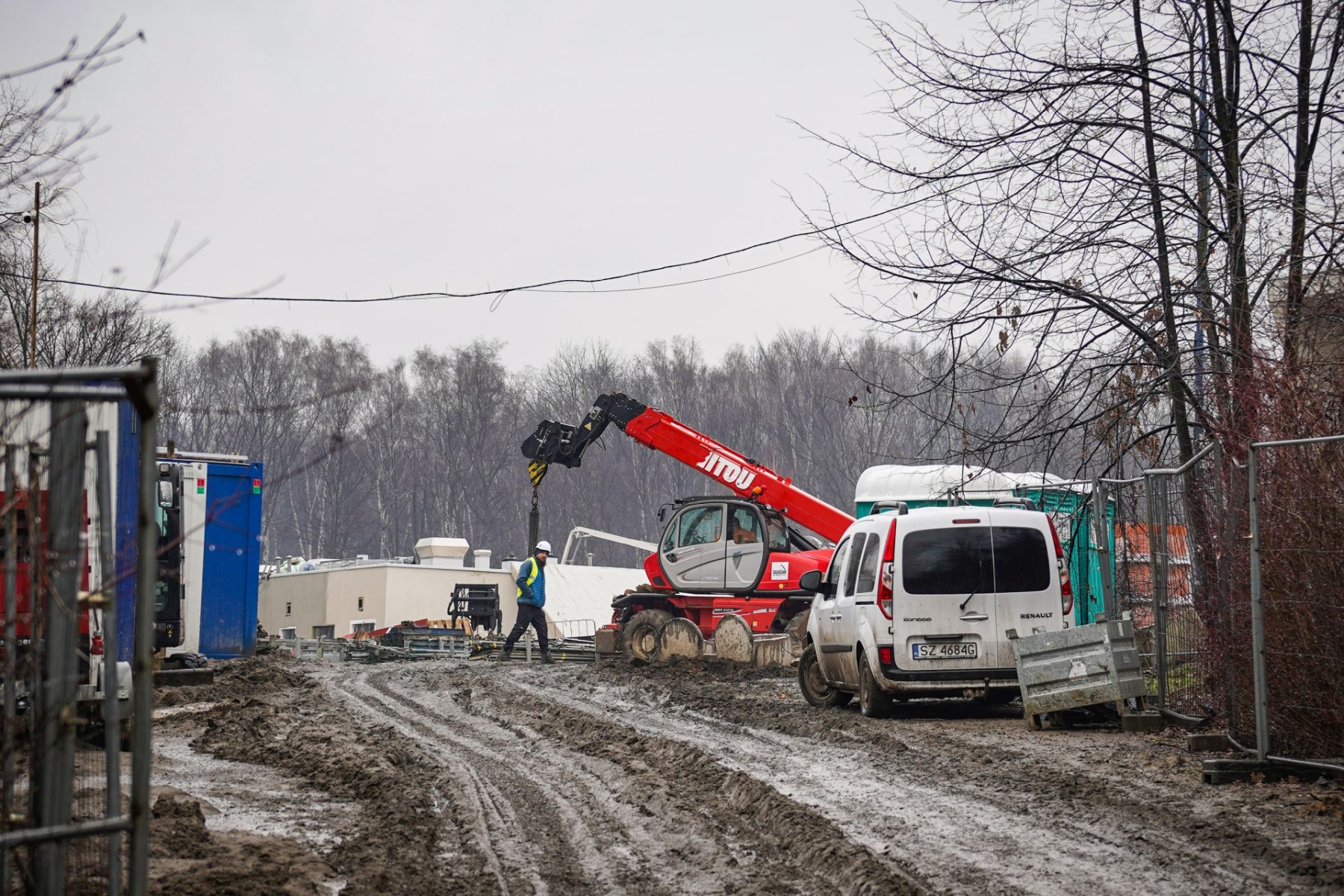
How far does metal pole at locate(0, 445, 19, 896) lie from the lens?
12.5ft

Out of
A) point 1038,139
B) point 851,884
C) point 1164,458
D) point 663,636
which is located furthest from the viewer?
point 663,636

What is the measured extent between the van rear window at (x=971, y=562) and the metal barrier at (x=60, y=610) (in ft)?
30.3

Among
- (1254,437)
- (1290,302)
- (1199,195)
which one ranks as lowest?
(1254,437)

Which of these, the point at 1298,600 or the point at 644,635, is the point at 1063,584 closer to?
the point at 1298,600

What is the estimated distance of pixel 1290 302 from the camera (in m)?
11.2

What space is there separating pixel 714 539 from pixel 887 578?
9875 millimetres

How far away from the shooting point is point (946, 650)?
40.5 feet

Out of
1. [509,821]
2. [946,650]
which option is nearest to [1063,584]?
[946,650]

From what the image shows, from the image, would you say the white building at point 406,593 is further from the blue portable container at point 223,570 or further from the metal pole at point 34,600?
the metal pole at point 34,600

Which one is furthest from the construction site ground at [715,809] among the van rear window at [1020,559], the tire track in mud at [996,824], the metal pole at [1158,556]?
the van rear window at [1020,559]

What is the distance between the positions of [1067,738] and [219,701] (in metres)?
9.76

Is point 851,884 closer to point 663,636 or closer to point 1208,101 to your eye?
point 1208,101

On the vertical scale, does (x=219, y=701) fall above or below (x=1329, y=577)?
below

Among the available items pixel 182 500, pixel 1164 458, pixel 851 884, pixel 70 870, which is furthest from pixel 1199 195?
pixel 182 500
